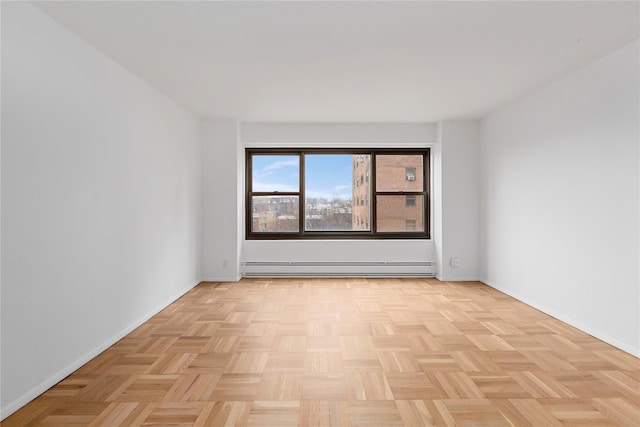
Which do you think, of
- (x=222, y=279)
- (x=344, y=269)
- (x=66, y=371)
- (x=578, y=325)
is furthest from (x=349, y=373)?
(x=222, y=279)

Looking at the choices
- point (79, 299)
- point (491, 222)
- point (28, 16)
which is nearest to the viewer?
point (28, 16)

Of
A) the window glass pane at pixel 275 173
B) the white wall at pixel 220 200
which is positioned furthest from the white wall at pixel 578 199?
the white wall at pixel 220 200

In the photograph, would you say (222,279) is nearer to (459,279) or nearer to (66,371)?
(66,371)

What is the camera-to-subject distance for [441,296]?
4535 millimetres

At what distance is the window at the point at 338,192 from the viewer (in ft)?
19.3

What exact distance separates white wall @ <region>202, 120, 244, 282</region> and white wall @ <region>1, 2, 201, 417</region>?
140 cm

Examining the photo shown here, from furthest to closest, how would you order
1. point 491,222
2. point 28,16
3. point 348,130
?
Result: point 348,130 → point 491,222 → point 28,16

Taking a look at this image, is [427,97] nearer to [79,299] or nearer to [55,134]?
[55,134]

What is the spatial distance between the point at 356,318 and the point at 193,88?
9.67ft

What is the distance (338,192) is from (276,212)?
3.52 ft

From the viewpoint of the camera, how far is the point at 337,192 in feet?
19.6

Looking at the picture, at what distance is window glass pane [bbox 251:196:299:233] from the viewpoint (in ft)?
19.3

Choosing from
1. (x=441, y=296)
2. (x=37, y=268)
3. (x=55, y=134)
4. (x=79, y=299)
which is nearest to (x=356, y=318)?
(x=441, y=296)

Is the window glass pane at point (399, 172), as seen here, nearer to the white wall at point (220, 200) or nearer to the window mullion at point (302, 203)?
the window mullion at point (302, 203)
